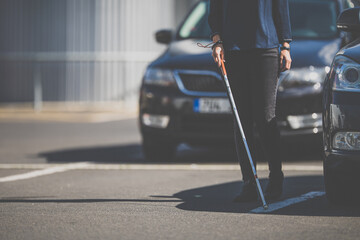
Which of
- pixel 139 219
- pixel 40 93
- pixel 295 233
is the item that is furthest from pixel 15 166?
pixel 40 93

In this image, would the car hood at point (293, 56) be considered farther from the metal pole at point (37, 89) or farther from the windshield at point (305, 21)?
the metal pole at point (37, 89)

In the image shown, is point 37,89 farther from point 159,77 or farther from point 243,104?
point 243,104

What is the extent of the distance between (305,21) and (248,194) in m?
4.05

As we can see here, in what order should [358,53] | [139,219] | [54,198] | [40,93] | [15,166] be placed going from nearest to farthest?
[139,219] < [358,53] < [54,198] < [15,166] < [40,93]

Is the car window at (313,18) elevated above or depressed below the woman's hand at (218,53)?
below

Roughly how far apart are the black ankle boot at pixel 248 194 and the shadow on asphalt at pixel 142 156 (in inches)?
112

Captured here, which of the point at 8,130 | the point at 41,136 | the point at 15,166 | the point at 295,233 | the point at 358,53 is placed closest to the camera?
the point at 295,233

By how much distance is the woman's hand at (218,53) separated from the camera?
5996mm

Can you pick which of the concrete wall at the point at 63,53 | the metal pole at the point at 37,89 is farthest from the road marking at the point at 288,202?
the concrete wall at the point at 63,53

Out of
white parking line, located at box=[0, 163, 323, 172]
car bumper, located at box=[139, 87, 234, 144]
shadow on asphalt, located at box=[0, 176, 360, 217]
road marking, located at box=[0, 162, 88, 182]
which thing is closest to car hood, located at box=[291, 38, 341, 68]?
car bumper, located at box=[139, 87, 234, 144]

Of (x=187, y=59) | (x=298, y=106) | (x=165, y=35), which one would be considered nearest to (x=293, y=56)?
(x=298, y=106)

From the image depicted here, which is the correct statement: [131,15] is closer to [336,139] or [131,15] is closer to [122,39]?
[122,39]

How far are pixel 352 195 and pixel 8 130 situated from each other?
26.9 feet

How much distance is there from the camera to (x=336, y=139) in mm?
5734
